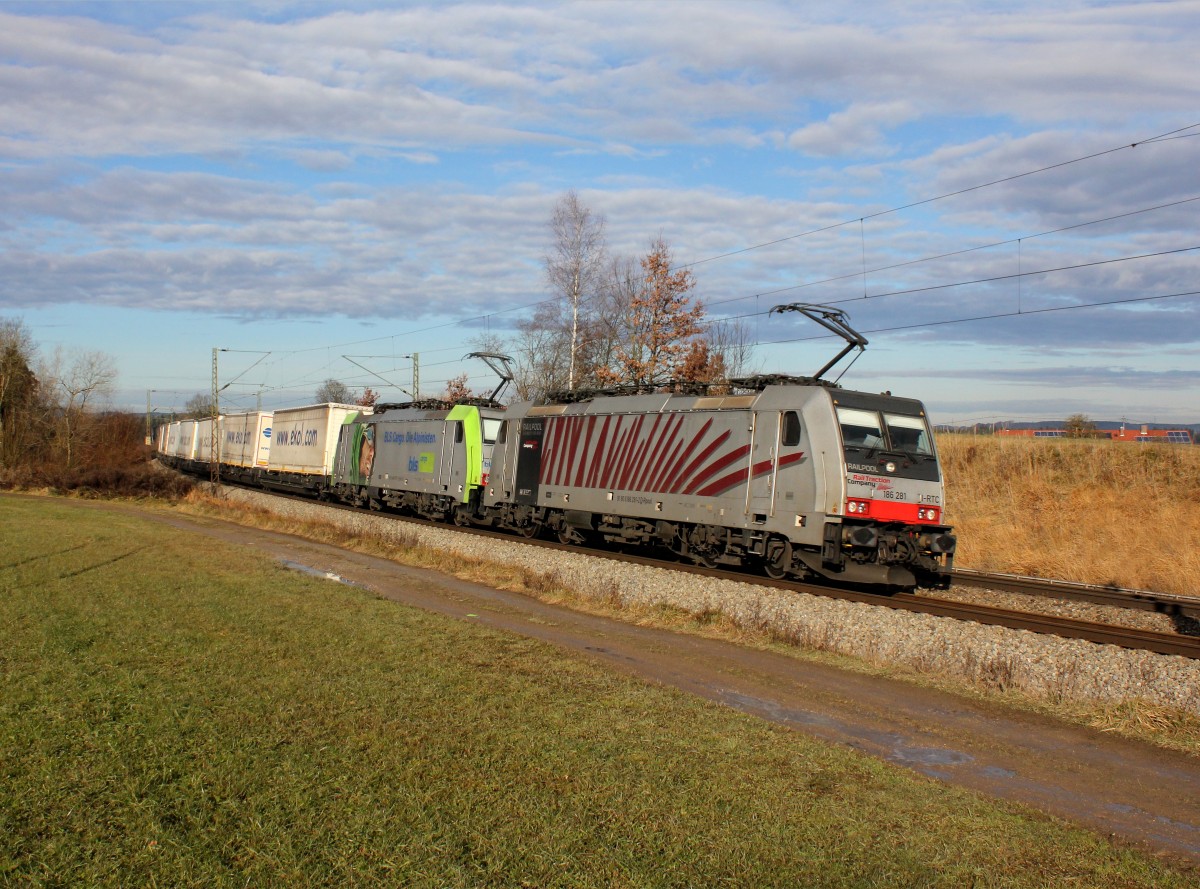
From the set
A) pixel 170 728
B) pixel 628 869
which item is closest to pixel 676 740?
pixel 628 869

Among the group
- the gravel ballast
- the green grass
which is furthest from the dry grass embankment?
the green grass

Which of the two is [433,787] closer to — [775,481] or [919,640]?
[919,640]

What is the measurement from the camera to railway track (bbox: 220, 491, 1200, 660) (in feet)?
39.6

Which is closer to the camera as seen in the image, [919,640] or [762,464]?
[919,640]

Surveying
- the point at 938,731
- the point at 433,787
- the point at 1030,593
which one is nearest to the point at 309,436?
the point at 1030,593

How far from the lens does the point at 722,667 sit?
10.1 meters

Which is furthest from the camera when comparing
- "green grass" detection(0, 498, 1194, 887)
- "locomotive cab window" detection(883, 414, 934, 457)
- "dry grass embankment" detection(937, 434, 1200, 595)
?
"dry grass embankment" detection(937, 434, 1200, 595)

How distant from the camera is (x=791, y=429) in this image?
16.4 m

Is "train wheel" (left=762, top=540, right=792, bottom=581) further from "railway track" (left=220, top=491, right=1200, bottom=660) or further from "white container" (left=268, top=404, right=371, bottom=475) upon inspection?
"white container" (left=268, top=404, right=371, bottom=475)

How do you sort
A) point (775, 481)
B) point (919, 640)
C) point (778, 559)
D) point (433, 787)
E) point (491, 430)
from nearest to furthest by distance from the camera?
point (433, 787) < point (919, 640) < point (775, 481) < point (778, 559) < point (491, 430)

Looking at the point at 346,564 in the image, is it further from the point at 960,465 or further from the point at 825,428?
the point at 960,465

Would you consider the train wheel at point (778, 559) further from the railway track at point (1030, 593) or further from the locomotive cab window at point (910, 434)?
the locomotive cab window at point (910, 434)

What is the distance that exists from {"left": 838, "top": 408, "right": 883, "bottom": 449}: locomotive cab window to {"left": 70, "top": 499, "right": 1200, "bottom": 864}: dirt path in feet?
17.0

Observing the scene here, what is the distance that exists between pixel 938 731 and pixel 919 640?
4020 mm
